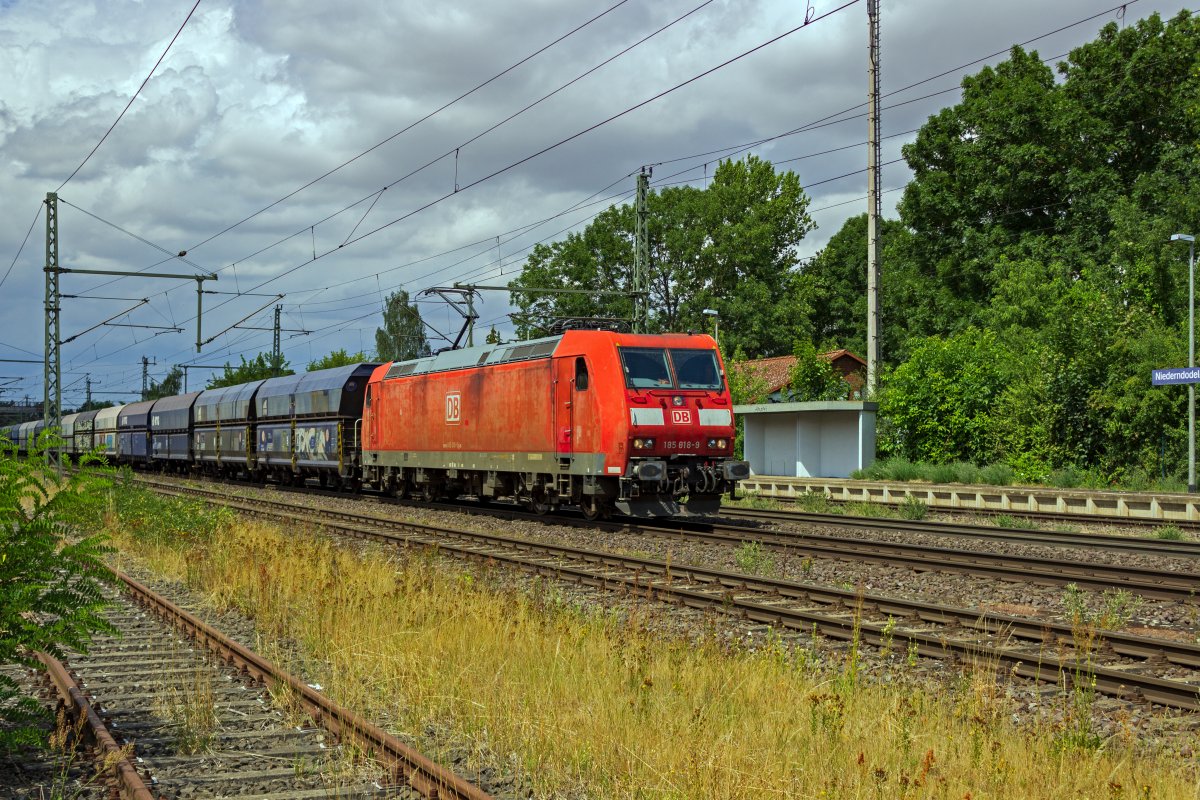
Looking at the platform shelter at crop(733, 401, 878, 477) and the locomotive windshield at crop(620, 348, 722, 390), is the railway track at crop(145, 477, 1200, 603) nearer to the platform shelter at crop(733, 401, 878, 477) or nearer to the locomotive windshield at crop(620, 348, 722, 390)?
the locomotive windshield at crop(620, 348, 722, 390)

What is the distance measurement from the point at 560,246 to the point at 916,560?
53830 mm

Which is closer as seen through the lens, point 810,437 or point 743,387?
point 810,437

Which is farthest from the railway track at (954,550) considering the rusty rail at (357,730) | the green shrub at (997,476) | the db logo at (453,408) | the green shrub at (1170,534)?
the green shrub at (997,476)

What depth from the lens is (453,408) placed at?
76.1 feet

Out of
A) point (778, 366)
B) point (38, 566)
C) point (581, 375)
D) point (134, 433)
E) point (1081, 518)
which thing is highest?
point (778, 366)

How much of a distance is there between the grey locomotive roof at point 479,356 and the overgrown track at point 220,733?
11.4 meters

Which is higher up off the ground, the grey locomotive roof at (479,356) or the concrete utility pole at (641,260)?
the concrete utility pole at (641,260)

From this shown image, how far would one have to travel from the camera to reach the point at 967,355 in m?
36.7

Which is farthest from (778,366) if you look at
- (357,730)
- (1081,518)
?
(357,730)

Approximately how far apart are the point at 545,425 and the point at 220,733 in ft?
43.5

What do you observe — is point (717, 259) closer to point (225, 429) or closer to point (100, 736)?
point (225, 429)

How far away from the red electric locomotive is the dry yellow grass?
7.83m

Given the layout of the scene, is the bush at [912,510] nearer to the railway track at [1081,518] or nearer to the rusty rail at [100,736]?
the railway track at [1081,518]

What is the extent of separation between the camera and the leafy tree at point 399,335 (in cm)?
8369
